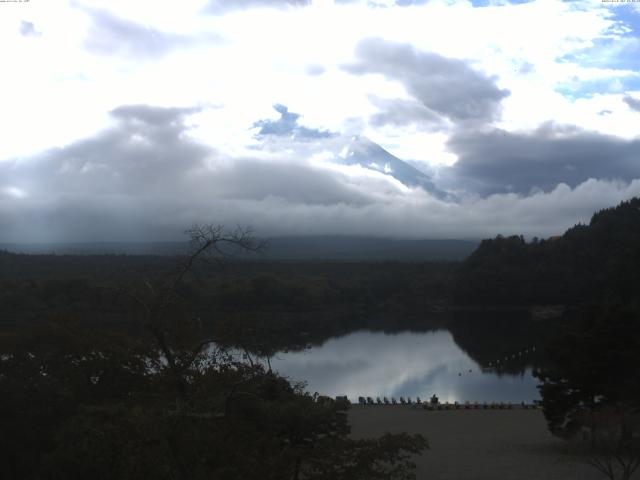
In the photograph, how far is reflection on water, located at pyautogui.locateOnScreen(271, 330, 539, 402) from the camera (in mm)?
20031

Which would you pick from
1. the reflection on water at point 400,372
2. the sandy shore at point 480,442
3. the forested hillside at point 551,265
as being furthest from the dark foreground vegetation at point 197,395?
the forested hillside at point 551,265

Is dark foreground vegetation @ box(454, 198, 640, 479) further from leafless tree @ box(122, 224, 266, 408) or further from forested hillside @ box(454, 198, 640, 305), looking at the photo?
leafless tree @ box(122, 224, 266, 408)

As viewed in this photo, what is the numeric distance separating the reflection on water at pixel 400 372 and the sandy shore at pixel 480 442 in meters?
2.99

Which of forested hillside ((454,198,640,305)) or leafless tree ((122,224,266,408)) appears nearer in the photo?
leafless tree ((122,224,266,408))

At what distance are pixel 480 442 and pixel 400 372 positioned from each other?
1243 cm

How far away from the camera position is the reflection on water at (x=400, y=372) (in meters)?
20.0

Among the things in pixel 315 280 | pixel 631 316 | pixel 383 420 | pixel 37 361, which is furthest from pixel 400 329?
pixel 37 361

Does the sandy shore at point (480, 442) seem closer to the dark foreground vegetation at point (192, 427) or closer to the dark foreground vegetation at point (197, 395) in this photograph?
the dark foreground vegetation at point (197, 395)

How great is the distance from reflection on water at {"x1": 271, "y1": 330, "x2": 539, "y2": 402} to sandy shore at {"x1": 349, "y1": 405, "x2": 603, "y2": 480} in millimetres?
2988

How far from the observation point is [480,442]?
11602 mm

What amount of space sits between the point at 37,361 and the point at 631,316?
831 cm

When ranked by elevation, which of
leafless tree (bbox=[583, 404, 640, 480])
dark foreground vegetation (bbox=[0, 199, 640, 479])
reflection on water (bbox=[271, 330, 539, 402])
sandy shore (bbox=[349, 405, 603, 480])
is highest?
dark foreground vegetation (bbox=[0, 199, 640, 479])

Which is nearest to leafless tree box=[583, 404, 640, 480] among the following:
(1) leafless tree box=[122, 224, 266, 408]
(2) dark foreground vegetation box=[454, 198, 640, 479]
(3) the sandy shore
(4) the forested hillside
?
(2) dark foreground vegetation box=[454, 198, 640, 479]

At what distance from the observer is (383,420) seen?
539 inches
